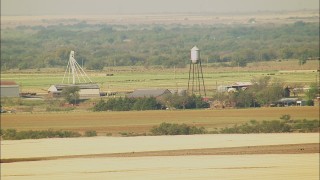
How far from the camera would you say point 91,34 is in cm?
3139

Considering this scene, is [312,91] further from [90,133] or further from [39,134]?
[39,134]

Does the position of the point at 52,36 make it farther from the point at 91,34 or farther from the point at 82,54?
the point at 82,54

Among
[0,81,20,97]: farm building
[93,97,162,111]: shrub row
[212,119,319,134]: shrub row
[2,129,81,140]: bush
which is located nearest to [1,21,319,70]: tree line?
[0,81,20,97]: farm building

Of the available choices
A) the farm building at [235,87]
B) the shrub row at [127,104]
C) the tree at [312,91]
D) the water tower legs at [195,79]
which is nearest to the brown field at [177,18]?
the water tower legs at [195,79]

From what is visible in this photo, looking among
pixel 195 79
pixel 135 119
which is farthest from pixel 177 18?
pixel 135 119

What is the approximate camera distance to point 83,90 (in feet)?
77.6

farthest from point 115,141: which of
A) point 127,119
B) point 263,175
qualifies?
point 263,175

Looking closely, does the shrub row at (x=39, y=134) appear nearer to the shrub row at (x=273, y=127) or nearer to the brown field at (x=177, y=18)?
the shrub row at (x=273, y=127)

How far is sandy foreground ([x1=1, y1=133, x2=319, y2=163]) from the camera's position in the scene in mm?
18531

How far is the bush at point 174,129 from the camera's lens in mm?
22530

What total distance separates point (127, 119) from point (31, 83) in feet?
8.47

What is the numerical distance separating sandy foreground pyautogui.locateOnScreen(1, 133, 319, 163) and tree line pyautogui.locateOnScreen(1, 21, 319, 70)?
12.1 feet

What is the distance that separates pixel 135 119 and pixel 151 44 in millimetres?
6059

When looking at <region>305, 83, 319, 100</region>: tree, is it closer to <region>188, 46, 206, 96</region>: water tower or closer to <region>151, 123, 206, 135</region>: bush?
<region>188, 46, 206, 96</region>: water tower
